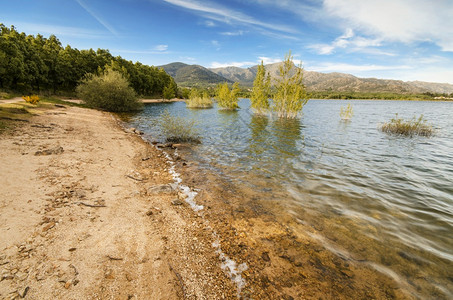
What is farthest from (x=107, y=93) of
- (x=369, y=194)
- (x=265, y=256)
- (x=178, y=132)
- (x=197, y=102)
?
(x=369, y=194)

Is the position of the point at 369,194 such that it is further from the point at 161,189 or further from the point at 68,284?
the point at 68,284

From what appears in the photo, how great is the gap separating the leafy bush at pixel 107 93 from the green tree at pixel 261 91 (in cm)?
2730

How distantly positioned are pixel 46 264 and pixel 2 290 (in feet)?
2.24

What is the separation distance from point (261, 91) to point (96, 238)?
36.3 m

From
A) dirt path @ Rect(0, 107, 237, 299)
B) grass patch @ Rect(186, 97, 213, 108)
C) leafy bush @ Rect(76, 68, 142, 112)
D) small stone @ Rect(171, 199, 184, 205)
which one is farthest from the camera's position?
grass patch @ Rect(186, 97, 213, 108)

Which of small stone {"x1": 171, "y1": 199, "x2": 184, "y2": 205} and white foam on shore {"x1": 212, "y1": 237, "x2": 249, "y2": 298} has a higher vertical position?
small stone {"x1": 171, "y1": 199, "x2": 184, "y2": 205}

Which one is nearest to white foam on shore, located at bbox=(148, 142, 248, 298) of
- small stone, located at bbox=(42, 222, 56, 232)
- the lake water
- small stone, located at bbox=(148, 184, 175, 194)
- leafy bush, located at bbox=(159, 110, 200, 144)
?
small stone, located at bbox=(148, 184, 175, 194)

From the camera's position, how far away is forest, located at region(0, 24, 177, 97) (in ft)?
119

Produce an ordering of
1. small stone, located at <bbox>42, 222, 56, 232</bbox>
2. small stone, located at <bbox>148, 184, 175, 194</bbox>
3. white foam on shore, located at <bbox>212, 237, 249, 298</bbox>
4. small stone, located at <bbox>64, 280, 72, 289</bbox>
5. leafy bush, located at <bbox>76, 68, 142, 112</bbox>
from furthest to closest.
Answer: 1. leafy bush, located at <bbox>76, 68, 142, 112</bbox>
2. small stone, located at <bbox>148, 184, 175, 194</bbox>
3. small stone, located at <bbox>42, 222, 56, 232</bbox>
4. white foam on shore, located at <bbox>212, 237, 249, 298</bbox>
5. small stone, located at <bbox>64, 280, 72, 289</bbox>

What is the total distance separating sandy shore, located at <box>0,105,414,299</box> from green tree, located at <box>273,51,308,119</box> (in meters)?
27.9

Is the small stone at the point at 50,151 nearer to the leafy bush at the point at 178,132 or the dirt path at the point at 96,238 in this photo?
the dirt path at the point at 96,238

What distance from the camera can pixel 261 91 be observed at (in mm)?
36281

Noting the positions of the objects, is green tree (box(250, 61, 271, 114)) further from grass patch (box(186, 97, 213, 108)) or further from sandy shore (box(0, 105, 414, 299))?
sandy shore (box(0, 105, 414, 299))

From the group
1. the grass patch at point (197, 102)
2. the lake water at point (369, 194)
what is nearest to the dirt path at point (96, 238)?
the lake water at point (369, 194)
